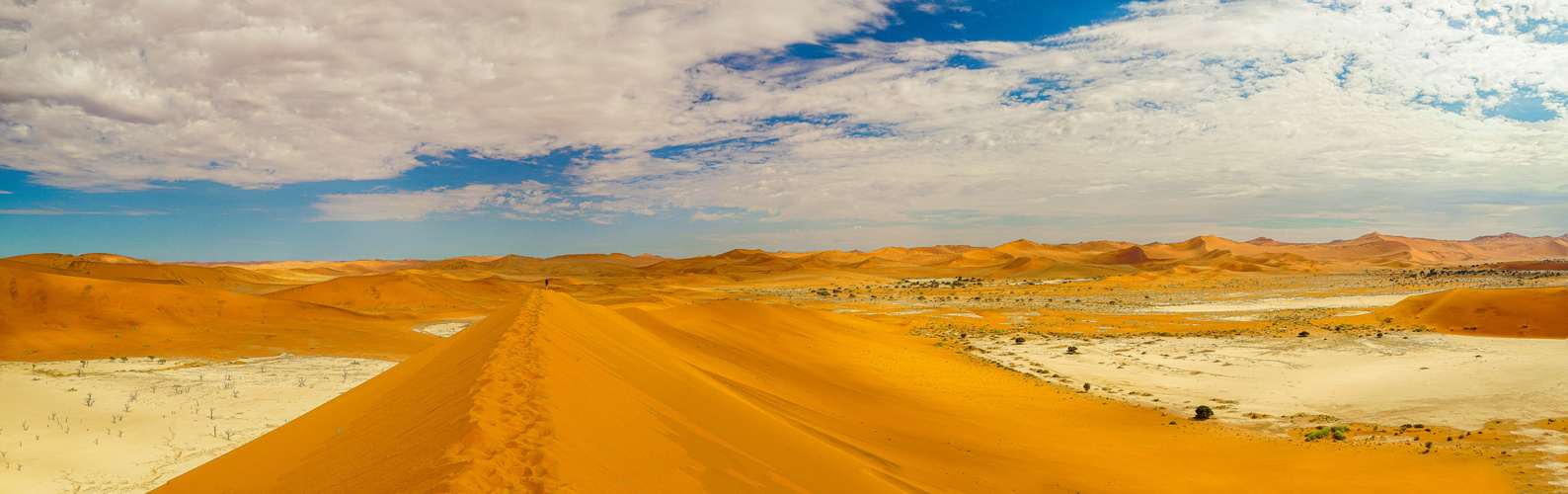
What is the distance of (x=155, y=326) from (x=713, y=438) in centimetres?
2203

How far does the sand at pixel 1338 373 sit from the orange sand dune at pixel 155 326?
812 inches

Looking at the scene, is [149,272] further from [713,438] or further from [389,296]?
[713,438]

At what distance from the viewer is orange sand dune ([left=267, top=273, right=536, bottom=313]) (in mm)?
35906

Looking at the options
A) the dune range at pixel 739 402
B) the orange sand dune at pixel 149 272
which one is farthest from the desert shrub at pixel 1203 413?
the orange sand dune at pixel 149 272

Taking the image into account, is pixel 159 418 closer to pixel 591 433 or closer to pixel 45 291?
pixel 591 433

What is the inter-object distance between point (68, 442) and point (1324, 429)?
65.0 feet

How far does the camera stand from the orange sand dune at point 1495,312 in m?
22.4

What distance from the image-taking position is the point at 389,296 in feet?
124

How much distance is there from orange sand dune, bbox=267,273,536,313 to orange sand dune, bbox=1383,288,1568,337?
45.2 m

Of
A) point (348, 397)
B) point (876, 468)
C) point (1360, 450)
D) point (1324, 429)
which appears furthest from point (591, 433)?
point (1324, 429)

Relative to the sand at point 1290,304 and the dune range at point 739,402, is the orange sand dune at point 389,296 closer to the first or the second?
the dune range at point 739,402

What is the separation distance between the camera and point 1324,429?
11.3 metres

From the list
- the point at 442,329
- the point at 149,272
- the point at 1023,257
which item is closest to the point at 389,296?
the point at 442,329

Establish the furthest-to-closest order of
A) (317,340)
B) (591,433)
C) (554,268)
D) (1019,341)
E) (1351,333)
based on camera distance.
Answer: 1. (554,268)
2. (1019,341)
3. (1351,333)
4. (317,340)
5. (591,433)
